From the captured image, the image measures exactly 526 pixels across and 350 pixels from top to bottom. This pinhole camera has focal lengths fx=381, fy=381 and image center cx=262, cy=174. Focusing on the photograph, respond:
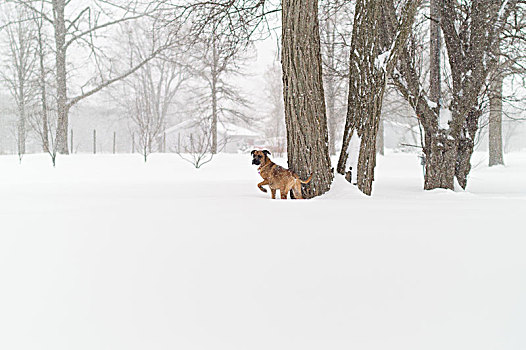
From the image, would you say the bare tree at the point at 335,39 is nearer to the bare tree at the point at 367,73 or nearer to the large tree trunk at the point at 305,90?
the bare tree at the point at 367,73

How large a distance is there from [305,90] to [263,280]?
237 cm

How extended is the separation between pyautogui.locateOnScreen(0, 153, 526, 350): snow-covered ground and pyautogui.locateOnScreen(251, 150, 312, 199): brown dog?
3.75 ft

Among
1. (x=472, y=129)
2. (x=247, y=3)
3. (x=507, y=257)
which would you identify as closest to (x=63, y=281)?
(x=507, y=257)

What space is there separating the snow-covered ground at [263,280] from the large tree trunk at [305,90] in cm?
135

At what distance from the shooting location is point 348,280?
1.61 m

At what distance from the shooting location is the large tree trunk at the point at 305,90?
3580 millimetres

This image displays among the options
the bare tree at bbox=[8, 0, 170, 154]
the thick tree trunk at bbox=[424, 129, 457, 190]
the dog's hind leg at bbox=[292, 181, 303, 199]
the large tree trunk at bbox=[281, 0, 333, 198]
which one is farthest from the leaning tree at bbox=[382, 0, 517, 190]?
the bare tree at bbox=[8, 0, 170, 154]

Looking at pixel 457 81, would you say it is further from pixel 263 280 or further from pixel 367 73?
pixel 263 280

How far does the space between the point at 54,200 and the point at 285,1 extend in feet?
8.83

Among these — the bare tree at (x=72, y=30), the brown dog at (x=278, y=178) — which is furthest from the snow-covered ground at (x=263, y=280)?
the bare tree at (x=72, y=30)

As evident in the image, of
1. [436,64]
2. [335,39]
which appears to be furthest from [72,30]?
[436,64]

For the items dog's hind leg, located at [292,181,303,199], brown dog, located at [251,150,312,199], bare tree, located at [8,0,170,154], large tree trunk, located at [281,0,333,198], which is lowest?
dog's hind leg, located at [292,181,303,199]

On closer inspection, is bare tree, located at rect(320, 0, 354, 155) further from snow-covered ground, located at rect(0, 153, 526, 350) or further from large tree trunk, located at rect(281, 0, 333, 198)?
snow-covered ground, located at rect(0, 153, 526, 350)

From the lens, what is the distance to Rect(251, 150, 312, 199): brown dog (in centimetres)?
347
